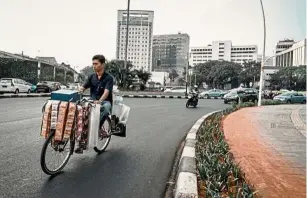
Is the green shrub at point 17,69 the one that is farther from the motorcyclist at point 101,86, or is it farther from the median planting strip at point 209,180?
the median planting strip at point 209,180

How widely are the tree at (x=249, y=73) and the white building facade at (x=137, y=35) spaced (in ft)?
79.4

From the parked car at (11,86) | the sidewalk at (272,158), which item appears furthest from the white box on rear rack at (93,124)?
the parked car at (11,86)

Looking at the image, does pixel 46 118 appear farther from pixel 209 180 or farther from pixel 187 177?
pixel 209 180

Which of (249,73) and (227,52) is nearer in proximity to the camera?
(249,73)

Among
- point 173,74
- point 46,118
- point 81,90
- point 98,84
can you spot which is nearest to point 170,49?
point 173,74

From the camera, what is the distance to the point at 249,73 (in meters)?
85.9

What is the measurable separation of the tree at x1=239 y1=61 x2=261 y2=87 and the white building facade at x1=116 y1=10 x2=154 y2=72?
24194 millimetres

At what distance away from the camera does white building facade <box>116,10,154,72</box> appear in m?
59.8

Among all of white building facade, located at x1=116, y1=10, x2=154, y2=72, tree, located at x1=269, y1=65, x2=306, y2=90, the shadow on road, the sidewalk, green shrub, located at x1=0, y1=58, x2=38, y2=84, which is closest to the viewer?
the shadow on road

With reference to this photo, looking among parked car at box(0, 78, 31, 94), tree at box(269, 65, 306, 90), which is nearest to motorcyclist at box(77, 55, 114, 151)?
parked car at box(0, 78, 31, 94)

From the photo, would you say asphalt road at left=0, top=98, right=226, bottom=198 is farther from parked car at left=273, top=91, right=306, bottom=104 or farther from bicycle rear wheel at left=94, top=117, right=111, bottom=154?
parked car at left=273, top=91, right=306, bottom=104

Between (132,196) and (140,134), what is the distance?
4706 millimetres

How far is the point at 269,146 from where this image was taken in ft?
23.0

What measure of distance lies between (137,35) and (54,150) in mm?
70265
